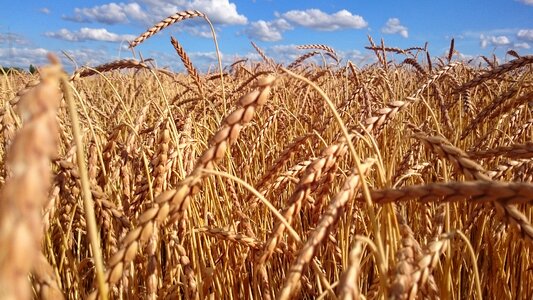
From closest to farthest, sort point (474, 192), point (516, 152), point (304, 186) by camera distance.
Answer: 1. point (474, 192)
2. point (304, 186)
3. point (516, 152)

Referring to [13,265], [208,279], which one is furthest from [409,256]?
[208,279]

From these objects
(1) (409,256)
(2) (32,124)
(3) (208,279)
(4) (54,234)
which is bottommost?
(4) (54,234)

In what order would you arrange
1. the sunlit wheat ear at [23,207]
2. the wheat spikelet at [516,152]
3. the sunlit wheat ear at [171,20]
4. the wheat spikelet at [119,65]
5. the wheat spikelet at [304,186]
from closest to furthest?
the sunlit wheat ear at [23,207], the wheat spikelet at [304,186], the wheat spikelet at [516,152], the wheat spikelet at [119,65], the sunlit wheat ear at [171,20]

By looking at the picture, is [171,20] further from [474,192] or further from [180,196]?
[474,192]

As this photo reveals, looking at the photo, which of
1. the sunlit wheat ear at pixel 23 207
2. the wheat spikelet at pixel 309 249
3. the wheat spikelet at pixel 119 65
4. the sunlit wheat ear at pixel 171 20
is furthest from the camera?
the sunlit wheat ear at pixel 171 20

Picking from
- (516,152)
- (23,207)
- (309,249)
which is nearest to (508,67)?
(516,152)

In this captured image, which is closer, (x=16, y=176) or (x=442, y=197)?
(x=16, y=176)

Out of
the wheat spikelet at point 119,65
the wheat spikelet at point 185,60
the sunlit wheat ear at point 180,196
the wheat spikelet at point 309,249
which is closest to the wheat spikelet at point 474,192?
the wheat spikelet at point 309,249

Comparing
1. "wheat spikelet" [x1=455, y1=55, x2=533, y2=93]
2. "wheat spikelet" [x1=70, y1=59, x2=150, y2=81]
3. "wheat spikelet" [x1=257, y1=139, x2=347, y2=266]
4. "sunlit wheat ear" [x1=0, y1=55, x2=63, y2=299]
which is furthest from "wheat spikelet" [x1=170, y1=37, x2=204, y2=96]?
"sunlit wheat ear" [x1=0, y1=55, x2=63, y2=299]

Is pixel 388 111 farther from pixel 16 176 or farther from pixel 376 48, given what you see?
pixel 376 48

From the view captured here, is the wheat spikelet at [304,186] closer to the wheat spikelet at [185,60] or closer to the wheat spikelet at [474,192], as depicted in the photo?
the wheat spikelet at [474,192]

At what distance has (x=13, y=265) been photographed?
0.71ft

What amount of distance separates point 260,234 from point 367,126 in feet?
2.56

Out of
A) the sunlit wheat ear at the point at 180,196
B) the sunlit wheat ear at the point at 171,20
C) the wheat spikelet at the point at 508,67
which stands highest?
the sunlit wheat ear at the point at 171,20
